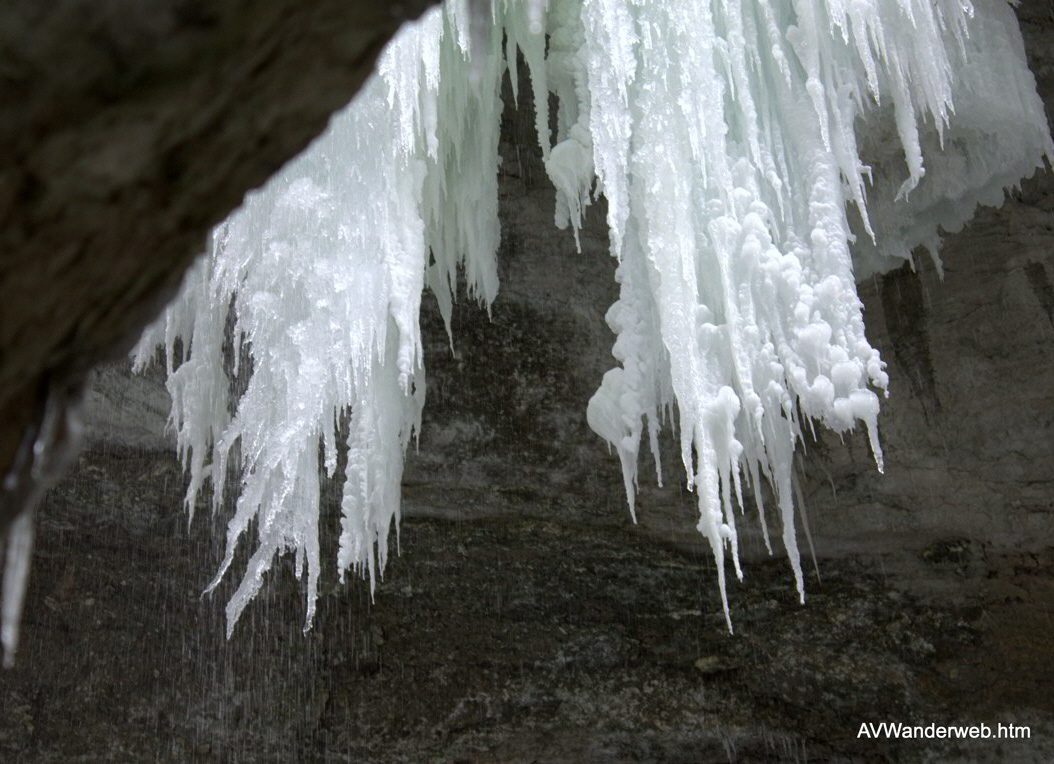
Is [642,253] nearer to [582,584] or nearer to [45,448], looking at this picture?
[582,584]

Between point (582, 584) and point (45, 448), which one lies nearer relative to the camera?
point (45, 448)

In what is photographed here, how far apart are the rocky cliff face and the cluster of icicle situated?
1.26 meters

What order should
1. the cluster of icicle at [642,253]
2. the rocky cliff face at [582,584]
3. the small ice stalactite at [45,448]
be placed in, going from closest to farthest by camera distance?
the small ice stalactite at [45,448], the cluster of icicle at [642,253], the rocky cliff face at [582,584]

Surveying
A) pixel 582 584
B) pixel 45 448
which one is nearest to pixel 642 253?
pixel 582 584

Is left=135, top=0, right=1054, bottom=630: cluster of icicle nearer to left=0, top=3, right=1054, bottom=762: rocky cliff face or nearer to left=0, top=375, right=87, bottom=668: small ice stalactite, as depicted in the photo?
Answer: left=0, top=3, right=1054, bottom=762: rocky cliff face

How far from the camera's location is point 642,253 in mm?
3145

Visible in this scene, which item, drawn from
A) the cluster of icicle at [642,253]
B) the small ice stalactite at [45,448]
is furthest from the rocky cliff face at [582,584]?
the small ice stalactite at [45,448]

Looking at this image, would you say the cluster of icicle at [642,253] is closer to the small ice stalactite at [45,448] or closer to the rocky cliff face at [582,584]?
the rocky cliff face at [582,584]

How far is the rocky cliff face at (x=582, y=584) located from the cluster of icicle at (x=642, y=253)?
1262 millimetres

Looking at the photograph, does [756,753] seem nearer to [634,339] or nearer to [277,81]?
[634,339]

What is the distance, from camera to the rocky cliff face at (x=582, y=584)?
4266 mm

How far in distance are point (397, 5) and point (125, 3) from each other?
178 mm

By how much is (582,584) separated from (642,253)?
6.60ft

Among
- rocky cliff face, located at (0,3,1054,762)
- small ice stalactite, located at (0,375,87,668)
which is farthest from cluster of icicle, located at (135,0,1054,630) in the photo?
small ice stalactite, located at (0,375,87,668)
